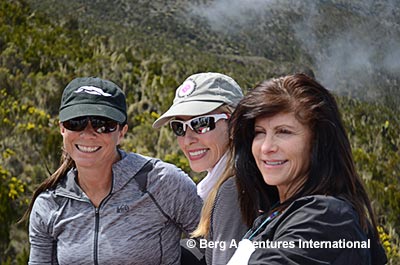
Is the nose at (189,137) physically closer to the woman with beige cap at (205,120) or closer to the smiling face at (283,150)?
the woman with beige cap at (205,120)

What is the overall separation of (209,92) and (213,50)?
44.7m

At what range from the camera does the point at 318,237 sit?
1721 mm

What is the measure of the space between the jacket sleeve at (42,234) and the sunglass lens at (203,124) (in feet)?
2.53

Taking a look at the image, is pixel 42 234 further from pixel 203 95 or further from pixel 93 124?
pixel 203 95

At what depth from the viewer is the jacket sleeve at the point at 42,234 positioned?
2.73m

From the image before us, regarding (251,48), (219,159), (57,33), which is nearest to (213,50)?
(251,48)

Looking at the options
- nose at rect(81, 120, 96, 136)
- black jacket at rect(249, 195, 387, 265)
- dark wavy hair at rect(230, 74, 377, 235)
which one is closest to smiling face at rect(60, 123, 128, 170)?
nose at rect(81, 120, 96, 136)

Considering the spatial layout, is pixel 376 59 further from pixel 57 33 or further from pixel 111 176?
pixel 111 176

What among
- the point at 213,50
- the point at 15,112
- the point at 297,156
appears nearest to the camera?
the point at 297,156

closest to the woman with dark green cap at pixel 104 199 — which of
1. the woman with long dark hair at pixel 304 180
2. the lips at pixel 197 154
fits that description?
the lips at pixel 197 154

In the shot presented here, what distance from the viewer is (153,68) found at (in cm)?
1040

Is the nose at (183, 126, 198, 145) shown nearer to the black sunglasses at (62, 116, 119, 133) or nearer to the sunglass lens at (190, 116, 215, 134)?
the sunglass lens at (190, 116, 215, 134)

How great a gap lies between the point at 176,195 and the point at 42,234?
2.14 ft

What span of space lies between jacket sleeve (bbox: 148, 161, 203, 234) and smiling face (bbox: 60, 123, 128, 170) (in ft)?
0.76
